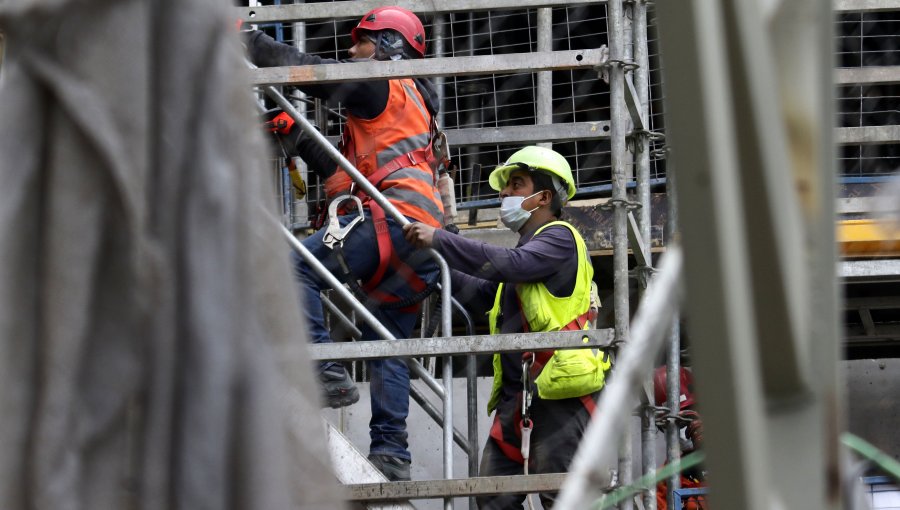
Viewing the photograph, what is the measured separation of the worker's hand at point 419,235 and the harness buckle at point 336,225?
0.34 metres

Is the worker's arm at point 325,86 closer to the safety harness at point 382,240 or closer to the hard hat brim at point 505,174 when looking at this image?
the safety harness at point 382,240

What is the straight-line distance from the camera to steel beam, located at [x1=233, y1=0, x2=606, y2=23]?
6156mm

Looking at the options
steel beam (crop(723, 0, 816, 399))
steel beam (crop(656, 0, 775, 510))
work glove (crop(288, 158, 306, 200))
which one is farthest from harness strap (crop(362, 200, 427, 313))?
steel beam (crop(656, 0, 775, 510))

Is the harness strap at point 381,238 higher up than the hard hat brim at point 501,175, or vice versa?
the hard hat brim at point 501,175

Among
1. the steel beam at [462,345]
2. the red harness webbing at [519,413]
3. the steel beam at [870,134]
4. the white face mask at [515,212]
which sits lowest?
the red harness webbing at [519,413]

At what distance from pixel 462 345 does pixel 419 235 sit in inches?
24.7

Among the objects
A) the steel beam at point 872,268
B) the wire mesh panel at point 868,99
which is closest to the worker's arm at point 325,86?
the steel beam at point 872,268

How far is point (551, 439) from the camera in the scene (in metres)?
6.27

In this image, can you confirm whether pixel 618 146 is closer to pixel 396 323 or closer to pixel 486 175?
pixel 396 323

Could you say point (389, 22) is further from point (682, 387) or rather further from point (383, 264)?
point (682, 387)

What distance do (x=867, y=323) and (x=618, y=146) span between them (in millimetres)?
4391

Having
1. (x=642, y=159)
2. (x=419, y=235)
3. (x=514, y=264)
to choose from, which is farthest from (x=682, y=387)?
(x=419, y=235)

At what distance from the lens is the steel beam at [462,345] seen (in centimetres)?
556

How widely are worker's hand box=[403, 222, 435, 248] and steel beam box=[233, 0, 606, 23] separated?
911mm
